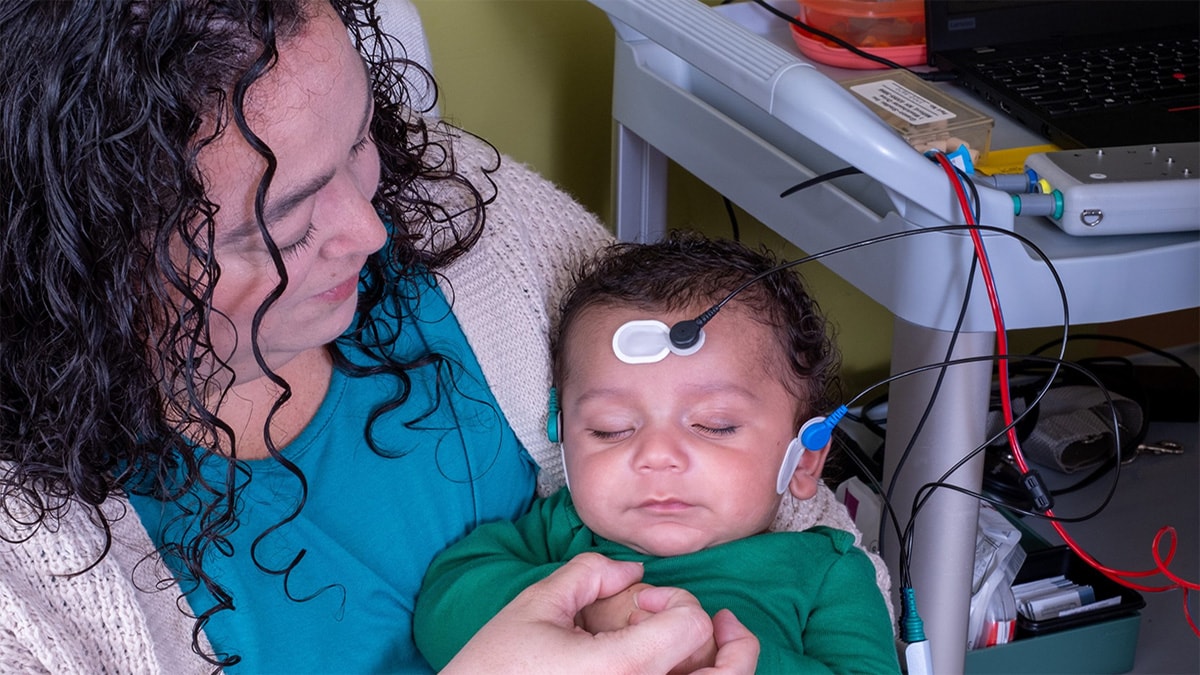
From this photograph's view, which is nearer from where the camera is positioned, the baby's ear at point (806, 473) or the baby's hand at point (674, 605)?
the baby's hand at point (674, 605)

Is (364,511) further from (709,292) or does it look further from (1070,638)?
(1070,638)

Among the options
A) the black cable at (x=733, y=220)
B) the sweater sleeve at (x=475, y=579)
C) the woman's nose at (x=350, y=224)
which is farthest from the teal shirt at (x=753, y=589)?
the black cable at (x=733, y=220)

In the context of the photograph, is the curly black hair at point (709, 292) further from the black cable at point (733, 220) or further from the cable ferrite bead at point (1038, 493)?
the black cable at point (733, 220)

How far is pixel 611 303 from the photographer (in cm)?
115

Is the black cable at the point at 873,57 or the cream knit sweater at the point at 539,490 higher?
the black cable at the point at 873,57

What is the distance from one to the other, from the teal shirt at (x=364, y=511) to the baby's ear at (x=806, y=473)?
25 centimetres

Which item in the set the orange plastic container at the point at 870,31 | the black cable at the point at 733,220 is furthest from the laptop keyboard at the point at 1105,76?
the black cable at the point at 733,220

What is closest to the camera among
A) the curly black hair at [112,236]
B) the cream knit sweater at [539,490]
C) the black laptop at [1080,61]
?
the curly black hair at [112,236]

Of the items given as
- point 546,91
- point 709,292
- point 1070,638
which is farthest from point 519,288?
point 1070,638

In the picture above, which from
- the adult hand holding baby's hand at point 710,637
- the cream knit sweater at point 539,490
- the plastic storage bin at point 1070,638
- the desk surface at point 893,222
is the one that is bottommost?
the plastic storage bin at point 1070,638

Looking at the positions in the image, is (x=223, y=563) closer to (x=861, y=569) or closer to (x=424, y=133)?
(x=424, y=133)

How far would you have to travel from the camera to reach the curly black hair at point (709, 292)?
1146mm

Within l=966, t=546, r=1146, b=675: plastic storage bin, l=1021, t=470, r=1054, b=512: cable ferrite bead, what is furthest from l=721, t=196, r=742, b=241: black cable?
l=1021, t=470, r=1054, b=512: cable ferrite bead

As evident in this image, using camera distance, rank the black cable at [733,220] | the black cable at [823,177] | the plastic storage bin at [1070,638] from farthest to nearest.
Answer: the black cable at [733,220] → the plastic storage bin at [1070,638] → the black cable at [823,177]
